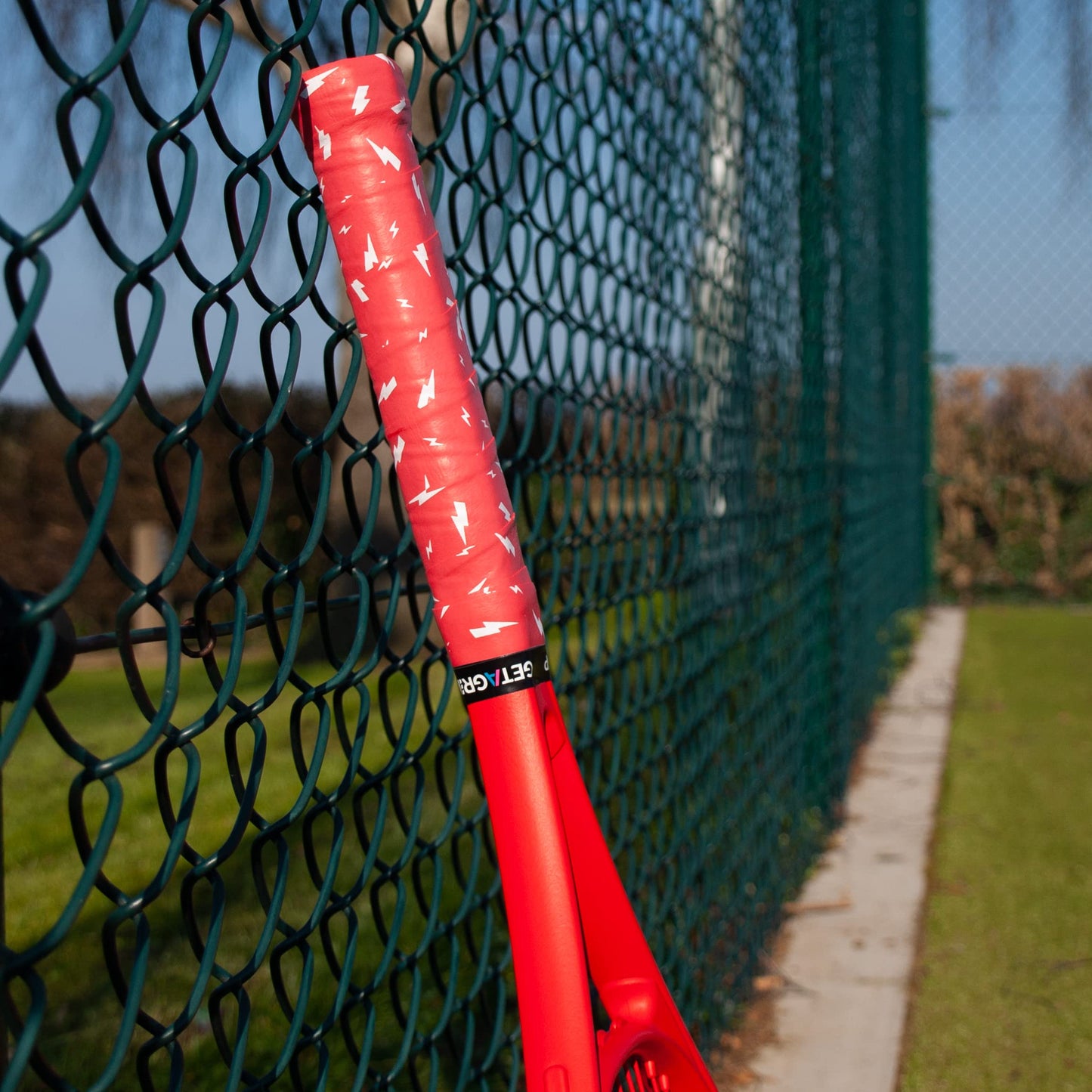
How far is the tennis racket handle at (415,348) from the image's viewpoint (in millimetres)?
924

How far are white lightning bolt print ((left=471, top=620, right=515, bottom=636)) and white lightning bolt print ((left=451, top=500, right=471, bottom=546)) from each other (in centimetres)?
7

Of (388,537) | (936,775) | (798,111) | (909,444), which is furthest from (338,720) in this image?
(909,444)

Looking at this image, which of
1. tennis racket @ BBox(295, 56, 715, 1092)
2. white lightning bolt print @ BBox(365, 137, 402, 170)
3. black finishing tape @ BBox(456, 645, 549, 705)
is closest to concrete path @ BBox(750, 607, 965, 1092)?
tennis racket @ BBox(295, 56, 715, 1092)

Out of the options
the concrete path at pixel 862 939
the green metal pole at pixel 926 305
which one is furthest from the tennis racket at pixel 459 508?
the green metal pole at pixel 926 305

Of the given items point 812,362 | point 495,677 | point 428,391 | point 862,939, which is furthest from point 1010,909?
point 428,391

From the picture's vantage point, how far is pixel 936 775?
4297mm

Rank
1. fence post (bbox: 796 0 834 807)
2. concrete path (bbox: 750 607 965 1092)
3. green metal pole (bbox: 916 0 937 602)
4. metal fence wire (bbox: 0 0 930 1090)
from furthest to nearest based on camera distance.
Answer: green metal pole (bbox: 916 0 937 602)
fence post (bbox: 796 0 834 807)
concrete path (bbox: 750 607 965 1092)
metal fence wire (bbox: 0 0 930 1090)

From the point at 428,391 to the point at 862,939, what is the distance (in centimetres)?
234

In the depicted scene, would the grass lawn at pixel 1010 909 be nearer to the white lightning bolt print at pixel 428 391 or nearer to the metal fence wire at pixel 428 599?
the metal fence wire at pixel 428 599

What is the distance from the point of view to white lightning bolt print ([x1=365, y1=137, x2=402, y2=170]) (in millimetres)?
925

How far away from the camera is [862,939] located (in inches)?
112

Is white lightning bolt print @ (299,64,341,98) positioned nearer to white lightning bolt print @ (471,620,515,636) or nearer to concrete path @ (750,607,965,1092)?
white lightning bolt print @ (471,620,515,636)

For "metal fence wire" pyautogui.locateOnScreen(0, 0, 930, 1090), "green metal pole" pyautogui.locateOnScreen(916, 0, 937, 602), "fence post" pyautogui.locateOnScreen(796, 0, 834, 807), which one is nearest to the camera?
"metal fence wire" pyautogui.locateOnScreen(0, 0, 930, 1090)

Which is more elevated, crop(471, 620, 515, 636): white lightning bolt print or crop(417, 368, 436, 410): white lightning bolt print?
crop(417, 368, 436, 410): white lightning bolt print
